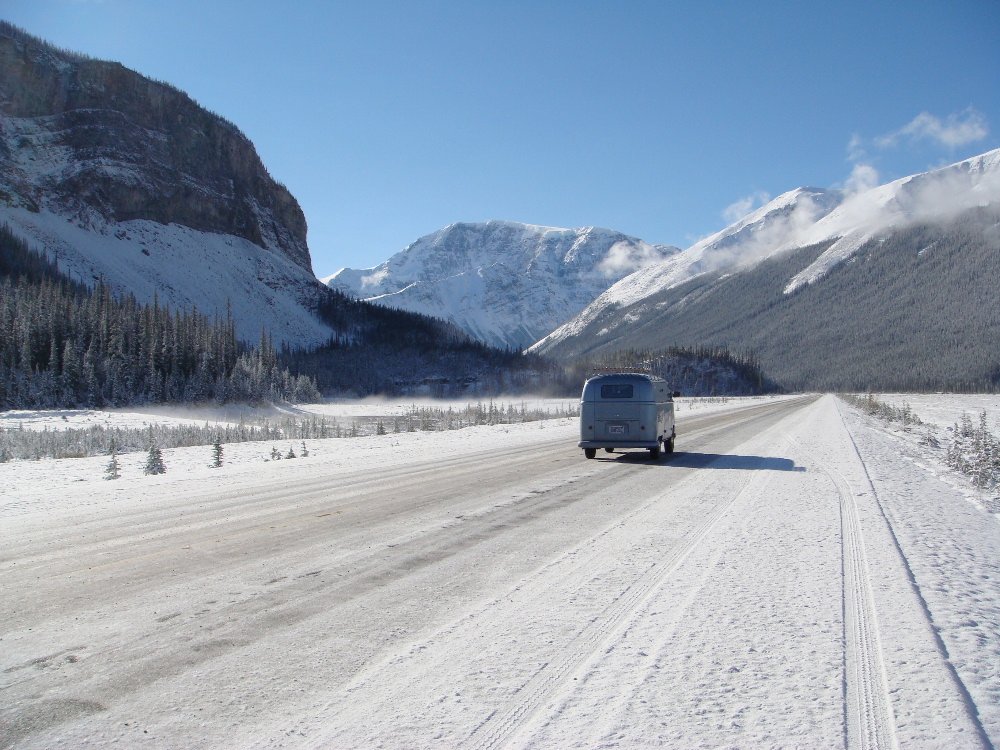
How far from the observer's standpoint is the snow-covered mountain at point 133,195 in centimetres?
13838

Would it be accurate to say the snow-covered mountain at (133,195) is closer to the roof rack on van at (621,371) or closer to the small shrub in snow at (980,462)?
the roof rack on van at (621,371)

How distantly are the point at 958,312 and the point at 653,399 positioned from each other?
22522 centimetres

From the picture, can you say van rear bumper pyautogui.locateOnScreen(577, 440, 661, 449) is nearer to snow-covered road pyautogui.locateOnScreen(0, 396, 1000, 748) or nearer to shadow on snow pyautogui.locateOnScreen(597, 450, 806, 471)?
shadow on snow pyautogui.locateOnScreen(597, 450, 806, 471)

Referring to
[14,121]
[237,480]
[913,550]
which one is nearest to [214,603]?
[913,550]

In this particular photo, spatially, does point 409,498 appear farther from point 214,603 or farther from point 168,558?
point 214,603

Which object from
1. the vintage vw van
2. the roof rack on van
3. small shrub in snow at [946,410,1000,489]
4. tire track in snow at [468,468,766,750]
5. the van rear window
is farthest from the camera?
the roof rack on van

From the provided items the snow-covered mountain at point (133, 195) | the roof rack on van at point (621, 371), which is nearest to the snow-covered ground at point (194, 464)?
the roof rack on van at point (621, 371)

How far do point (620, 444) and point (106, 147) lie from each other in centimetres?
18054

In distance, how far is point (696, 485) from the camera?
12398 millimetres

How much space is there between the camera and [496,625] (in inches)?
191

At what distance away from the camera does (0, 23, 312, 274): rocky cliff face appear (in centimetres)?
14788

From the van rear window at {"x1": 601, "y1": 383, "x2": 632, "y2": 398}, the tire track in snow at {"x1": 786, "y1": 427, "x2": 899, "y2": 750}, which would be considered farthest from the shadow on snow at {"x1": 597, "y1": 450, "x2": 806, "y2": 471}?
the tire track in snow at {"x1": 786, "y1": 427, "x2": 899, "y2": 750}

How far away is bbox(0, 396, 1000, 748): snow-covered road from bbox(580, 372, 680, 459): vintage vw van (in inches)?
265

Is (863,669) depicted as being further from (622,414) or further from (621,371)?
(621,371)
